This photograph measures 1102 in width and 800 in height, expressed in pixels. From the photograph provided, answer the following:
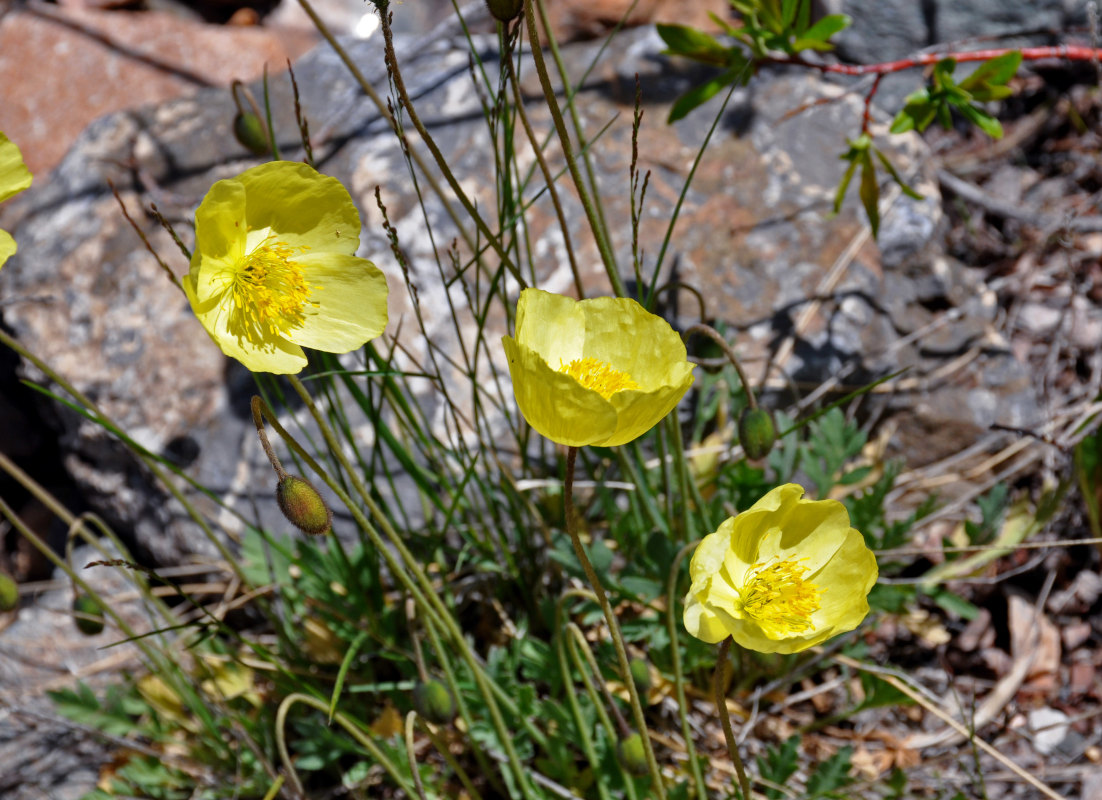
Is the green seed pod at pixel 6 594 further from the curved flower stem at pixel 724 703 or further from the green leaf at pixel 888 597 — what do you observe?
the green leaf at pixel 888 597

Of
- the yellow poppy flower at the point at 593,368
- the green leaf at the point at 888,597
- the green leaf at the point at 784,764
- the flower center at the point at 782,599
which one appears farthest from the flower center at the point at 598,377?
the green leaf at the point at 888,597

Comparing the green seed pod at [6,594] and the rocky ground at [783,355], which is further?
the rocky ground at [783,355]

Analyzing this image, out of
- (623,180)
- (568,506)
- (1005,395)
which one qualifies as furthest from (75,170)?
(1005,395)

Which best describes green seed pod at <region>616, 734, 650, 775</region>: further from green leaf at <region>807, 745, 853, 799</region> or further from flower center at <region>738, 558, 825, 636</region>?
green leaf at <region>807, 745, 853, 799</region>

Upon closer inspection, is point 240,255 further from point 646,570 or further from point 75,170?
point 75,170

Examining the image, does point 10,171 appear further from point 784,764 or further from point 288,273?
point 784,764

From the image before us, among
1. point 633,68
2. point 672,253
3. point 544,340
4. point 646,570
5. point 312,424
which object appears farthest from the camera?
point 633,68
